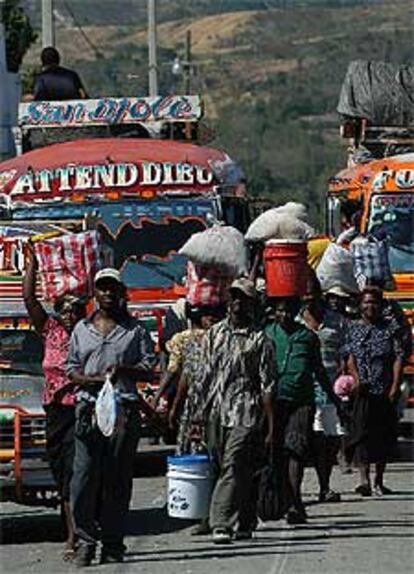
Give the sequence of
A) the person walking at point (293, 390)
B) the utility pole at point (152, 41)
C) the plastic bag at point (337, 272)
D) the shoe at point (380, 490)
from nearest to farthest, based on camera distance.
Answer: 1. the person walking at point (293, 390)
2. the shoe at point (380, 490)
3. the plastic bag at point (337, 272)
4. the utility pole at point (152, 41)

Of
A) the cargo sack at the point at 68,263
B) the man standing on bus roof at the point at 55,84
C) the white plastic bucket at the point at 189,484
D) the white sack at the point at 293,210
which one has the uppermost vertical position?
the man standing on bus roof at the point at 55,84

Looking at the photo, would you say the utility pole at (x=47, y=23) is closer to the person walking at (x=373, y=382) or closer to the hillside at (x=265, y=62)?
the person walking at (x=373, y=382)

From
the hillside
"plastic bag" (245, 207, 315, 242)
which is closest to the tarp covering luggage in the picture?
"plastic bag" (245, 207, 315, 242)

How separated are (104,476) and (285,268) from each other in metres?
2.52

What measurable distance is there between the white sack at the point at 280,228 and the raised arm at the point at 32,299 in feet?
11.4

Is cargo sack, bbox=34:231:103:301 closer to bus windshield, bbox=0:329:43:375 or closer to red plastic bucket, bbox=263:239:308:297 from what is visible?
Answer: bus windshield, bbox=0:329:43:375

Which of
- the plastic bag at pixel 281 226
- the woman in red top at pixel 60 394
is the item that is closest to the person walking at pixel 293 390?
the woman in red top at pixel 60 394

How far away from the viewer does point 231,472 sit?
44.0 feet

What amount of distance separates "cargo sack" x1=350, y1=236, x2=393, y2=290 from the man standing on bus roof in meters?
6.52

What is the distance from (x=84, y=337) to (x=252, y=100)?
420 feet

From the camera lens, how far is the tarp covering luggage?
28438 millimetres

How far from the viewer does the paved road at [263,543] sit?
41.5 feet

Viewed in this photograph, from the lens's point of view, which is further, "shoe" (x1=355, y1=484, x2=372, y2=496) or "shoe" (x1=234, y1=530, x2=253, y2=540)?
"shoe" (x1=355, y1=484, x2=372, y2=496)

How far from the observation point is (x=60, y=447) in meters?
13.3
